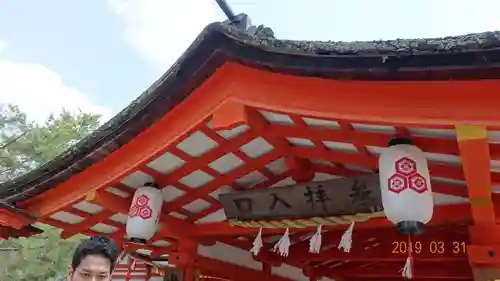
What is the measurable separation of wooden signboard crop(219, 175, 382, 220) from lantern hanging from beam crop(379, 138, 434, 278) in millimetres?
958

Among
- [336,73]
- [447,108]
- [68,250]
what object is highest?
[68,250]

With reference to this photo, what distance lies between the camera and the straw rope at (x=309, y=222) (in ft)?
17.1

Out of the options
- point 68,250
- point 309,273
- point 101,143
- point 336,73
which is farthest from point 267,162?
point 68,250

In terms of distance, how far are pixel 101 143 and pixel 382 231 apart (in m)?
3.95

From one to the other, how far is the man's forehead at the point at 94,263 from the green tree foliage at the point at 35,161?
46.8ft

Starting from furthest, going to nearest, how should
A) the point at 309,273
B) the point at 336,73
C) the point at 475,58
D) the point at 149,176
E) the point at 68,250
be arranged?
the point at 68,250
the point at 309,273
the point at 149,176
the point at 336,73
the point at 475,58

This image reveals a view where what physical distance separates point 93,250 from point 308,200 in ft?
11.4

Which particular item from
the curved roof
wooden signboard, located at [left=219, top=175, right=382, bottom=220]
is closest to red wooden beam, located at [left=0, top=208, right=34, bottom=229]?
the curved roof

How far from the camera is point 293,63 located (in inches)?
150

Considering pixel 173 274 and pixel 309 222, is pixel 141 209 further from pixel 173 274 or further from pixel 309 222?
pixel 309 222

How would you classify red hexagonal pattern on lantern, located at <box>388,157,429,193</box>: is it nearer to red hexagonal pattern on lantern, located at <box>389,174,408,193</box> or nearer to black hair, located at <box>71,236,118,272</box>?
Result: red hexagonal pattern on lantern, located at <box>389,174,408,193</box>

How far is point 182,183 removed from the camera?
630 cm

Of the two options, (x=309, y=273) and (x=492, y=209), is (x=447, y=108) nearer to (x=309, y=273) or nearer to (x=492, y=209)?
(x=492, y=209)
